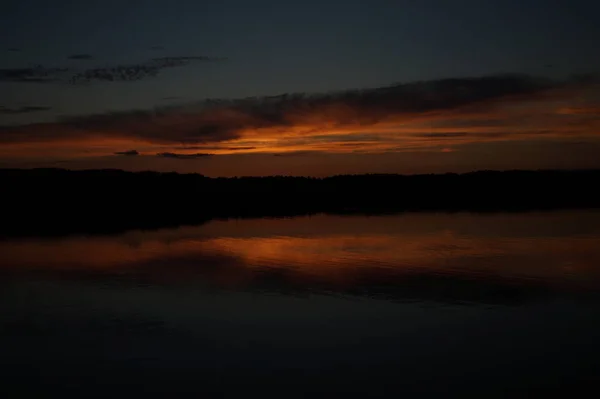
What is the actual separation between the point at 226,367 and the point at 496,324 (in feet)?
13.7

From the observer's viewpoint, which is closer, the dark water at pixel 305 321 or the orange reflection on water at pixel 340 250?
the dark water at pixel 305 321

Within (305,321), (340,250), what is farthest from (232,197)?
(305,321)

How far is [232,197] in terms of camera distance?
182ft

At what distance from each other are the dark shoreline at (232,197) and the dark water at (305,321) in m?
12.0

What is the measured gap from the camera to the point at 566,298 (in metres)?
12.0

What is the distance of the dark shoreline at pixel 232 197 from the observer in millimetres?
34688

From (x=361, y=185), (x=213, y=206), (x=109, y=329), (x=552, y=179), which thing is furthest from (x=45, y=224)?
(x=552, y=179)

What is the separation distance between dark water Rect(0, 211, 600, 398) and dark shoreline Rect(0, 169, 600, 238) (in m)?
12.0

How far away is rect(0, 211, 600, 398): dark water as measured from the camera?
798 cm

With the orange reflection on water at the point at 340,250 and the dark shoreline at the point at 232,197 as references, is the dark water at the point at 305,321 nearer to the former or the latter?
the orange reflection on water at the point at 340,250

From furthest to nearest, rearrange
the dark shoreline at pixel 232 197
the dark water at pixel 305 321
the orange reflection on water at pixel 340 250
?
the dark shoreline at pixel 232 197, the orange reflection on water at pixel 340 250, the dark water at pixel 305 321

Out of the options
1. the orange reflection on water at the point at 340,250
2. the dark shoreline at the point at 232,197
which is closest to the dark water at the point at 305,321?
the orange reflection on water at the point at 340,250

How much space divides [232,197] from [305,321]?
45285 mm

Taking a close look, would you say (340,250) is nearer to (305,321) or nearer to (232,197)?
(305,321)
